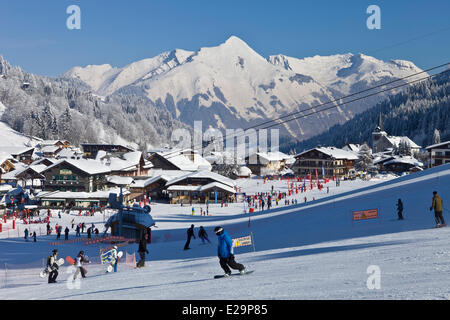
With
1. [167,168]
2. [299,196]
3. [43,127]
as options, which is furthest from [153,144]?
[299,196]

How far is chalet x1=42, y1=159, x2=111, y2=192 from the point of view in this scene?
50.7 meters

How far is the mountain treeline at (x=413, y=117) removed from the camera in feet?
470

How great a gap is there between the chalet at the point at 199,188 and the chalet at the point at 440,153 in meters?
44.8

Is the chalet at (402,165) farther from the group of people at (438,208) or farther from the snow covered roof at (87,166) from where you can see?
the group of people at (438,208)

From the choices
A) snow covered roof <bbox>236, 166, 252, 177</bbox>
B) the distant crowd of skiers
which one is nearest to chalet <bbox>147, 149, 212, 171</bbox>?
snow covered roof <bbox>236, 166, 252, 177</bbox>

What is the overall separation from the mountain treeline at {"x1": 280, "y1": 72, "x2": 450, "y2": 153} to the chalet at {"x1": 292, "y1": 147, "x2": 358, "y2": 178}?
213ft

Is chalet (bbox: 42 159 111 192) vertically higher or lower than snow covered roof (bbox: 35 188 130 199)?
higher

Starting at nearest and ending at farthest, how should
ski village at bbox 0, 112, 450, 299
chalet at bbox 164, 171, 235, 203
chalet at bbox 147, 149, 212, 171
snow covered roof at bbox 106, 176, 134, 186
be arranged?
ski village at bbox 0, 112, 450, 299
chalet at bbox 164, 171, 235, 203
snow covered roof at bbox 106, 176, 134, 186
chalet at bbox 147, 149, 212, 171

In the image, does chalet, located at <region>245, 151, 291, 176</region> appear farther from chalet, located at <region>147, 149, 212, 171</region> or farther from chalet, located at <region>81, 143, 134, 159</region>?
chalet, located at <region>81, 143, 134, 159</region>

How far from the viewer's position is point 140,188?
5919 centimetres

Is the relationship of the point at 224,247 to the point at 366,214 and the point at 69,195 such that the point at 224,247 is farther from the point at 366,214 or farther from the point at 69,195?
the point at 69,195

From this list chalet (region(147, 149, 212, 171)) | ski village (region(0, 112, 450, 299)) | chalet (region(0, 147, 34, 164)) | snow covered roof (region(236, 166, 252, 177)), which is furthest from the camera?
chalet (region(0, 147, 34, 164))

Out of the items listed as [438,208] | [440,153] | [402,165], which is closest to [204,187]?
[438,208]
